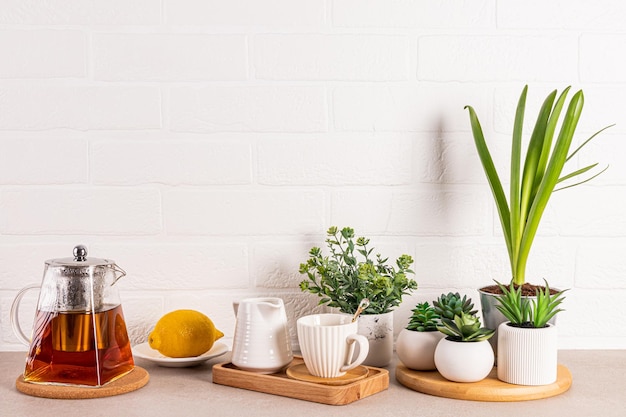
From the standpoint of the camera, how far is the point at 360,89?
1.52 metres

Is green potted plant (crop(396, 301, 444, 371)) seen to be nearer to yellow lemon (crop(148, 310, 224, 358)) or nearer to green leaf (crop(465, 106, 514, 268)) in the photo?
green leaf (crop(465, 106, 514, 268))

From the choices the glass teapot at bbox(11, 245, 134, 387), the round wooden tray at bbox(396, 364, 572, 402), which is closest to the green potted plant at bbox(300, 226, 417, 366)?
the round wooden tray at bbox(396, 364, 572, 402)

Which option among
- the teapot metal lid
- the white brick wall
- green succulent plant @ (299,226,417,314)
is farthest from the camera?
the white brick wall

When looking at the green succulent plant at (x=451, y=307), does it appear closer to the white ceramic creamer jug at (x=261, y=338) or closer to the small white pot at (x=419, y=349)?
the small white pot at (x=419, y=349)

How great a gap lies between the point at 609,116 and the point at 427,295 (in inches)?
19.5

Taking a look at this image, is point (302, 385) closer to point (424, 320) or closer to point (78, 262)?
point (424, 320)

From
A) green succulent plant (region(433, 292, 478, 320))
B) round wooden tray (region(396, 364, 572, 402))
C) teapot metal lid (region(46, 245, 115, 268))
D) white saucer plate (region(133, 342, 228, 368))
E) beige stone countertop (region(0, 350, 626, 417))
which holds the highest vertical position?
teapot metal lid (region(46, 245, 115, 268))

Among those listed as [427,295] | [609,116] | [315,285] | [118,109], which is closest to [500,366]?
[427,295]

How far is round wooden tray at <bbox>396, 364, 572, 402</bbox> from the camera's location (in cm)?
119

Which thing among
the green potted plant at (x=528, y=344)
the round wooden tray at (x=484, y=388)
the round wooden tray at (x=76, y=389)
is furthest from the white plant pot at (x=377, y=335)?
the round wooden tray at (x=76, y=389)

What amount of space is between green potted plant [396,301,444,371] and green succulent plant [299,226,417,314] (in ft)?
0.23

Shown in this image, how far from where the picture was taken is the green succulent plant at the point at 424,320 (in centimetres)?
132

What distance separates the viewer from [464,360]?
1.21 m

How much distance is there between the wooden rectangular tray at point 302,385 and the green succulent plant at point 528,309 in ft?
0.72
